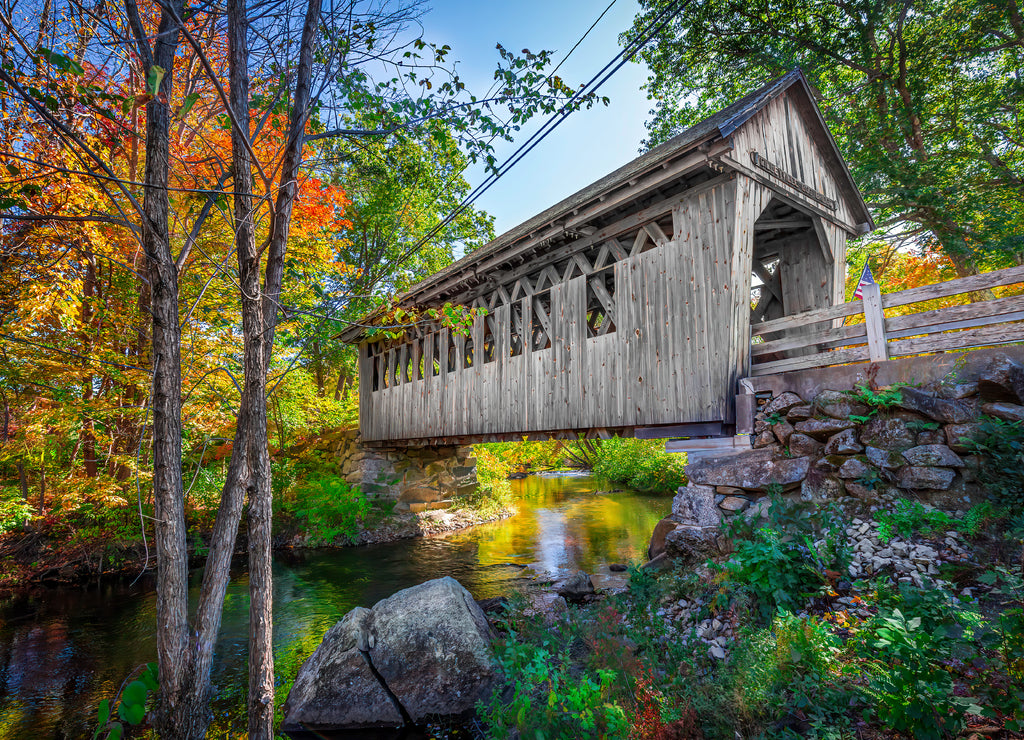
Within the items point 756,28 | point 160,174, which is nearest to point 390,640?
point 160,174

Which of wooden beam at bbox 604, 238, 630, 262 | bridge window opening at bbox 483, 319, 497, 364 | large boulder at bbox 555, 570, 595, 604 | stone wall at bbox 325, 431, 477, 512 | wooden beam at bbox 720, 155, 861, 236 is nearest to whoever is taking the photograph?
wooden beam at bbox 720, 155, 861, 236

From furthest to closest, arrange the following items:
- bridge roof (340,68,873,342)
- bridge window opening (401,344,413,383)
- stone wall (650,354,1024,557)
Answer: bridge window opening (401,344,413,383)
bridge roof (340,68,873,342)
stone wall (650,354,1024,557)

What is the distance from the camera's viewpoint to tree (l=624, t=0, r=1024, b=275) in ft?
30.6

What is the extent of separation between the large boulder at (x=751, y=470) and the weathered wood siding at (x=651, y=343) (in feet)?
1.69

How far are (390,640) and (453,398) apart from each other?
6039 millimetres

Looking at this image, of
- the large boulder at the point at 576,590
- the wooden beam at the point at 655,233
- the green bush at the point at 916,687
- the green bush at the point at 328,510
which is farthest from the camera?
the green bush at the point at 328,510

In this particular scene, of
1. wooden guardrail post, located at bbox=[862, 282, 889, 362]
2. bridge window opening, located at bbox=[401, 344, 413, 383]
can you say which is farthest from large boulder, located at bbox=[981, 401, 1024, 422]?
bridge window opening, located at bbox=[401, 344, 413, 383]

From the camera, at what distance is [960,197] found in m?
9.52

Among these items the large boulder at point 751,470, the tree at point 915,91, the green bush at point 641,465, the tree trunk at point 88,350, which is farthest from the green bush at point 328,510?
the tree at point 915,91

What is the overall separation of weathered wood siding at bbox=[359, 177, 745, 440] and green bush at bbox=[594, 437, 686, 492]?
862 cm

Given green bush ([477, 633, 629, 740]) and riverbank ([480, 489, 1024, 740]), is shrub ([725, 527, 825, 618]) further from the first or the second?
green bush ([477, 633, 629, 740])

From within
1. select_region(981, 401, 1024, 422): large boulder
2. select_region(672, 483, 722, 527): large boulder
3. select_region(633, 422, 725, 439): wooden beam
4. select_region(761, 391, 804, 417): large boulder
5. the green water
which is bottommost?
the green water

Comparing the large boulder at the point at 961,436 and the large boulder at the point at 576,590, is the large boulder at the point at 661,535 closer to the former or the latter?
the large boulder at the point at 576,590

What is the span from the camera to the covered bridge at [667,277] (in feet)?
18.4
